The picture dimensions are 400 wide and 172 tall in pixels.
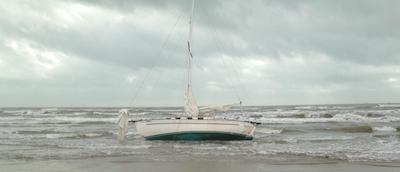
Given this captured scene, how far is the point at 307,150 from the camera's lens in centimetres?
1775

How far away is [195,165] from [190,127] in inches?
318

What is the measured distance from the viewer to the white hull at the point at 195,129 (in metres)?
21.6

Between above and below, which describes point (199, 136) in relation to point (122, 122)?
below

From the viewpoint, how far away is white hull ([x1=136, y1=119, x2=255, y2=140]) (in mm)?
21594

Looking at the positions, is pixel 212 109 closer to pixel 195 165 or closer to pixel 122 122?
pixel 122 122

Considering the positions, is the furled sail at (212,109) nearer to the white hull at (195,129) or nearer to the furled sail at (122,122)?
the white hull at (195,129)

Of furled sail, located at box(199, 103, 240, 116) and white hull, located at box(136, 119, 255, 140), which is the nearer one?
white hull, located at box(136, 119, 255, 140)

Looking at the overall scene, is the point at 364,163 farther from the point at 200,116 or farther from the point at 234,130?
the point at 200,116

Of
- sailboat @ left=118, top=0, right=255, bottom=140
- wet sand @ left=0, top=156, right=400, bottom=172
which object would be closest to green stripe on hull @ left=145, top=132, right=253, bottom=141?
sailboat @ left=118, top=0, right=255, bottom=140

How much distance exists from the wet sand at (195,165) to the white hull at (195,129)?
6.23 meters

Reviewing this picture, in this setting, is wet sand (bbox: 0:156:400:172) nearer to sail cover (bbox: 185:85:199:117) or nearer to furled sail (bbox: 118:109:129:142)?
furled sail (bbox: 118:109:129:142)

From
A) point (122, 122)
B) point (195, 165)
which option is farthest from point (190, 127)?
point (195, 165)

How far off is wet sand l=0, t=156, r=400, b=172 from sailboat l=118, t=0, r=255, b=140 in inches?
245

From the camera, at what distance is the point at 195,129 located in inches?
851
